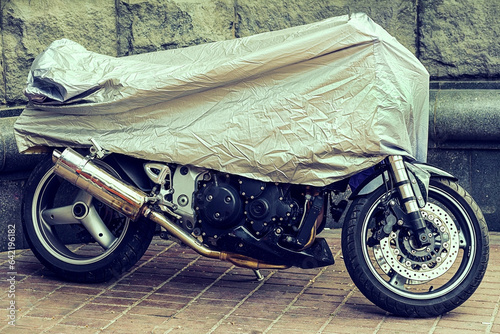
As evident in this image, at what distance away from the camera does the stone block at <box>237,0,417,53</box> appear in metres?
6.13

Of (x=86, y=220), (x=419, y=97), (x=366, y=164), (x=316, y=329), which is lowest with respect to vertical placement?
(x=316, y=329)

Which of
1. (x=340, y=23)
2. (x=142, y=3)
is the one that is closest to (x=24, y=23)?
(x=142, y=3)

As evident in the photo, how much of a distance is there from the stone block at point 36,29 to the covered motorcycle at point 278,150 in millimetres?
1134

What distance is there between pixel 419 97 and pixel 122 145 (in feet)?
5.56

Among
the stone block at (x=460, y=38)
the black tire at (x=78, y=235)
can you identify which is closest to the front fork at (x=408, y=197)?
the black tire at (x=78, y=235)

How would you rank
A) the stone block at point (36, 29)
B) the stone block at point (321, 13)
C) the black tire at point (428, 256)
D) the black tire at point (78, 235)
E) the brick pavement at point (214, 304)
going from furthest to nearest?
the stone block at point (321, 13)
the stone block at point (36, 29)
the black tire at point (78, 235)
the black tire at point (428, 256)
the brick pavement at point (214, 304)

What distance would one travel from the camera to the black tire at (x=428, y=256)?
435cm

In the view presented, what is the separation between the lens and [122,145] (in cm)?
462

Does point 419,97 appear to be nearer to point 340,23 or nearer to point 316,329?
point 340,23

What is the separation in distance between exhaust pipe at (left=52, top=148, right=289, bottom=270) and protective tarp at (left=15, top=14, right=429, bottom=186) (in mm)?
144

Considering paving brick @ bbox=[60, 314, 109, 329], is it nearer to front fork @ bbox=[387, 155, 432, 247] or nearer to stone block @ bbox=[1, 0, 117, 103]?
front fork @ bbox=[387, 155, 432, 247]

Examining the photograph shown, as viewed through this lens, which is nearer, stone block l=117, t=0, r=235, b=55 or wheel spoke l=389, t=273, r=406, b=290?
wheel spoke l=389, t=273, r=406, b=290

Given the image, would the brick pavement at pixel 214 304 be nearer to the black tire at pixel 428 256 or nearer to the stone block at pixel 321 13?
the black tire at pixel 428 256

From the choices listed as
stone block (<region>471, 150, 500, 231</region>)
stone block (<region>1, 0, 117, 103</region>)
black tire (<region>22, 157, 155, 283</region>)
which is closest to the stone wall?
stone block (<region>1, 0, 117, 103</region>)
